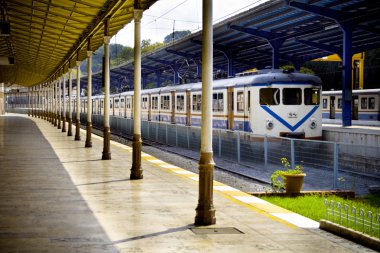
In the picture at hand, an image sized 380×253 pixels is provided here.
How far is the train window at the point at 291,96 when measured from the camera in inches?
942

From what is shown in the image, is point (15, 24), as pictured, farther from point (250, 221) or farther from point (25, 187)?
point (250, 221)

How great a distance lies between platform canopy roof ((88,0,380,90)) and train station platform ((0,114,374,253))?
57.6 ft

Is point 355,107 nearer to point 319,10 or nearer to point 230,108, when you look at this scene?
point 319,10

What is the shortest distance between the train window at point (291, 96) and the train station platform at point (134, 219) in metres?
9.20

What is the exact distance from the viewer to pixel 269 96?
23.6m

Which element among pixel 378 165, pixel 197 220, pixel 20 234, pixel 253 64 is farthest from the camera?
pixel 253 64

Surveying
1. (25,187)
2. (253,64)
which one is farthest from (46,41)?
(253,64)

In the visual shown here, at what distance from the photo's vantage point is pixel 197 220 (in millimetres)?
9195

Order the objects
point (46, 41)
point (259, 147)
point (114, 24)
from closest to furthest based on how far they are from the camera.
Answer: point (259, 147), point (114, 24), point (46, 41)

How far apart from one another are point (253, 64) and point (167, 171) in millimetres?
38044

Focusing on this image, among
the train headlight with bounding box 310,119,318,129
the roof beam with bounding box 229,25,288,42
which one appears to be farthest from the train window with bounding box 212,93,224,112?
the roof beam with bounding box 229,25,288,42

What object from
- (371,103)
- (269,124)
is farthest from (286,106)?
(371,103)

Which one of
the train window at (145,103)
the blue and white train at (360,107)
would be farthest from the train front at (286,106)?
the train window at (145,103)

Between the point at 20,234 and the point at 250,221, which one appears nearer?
the point at 20,234
